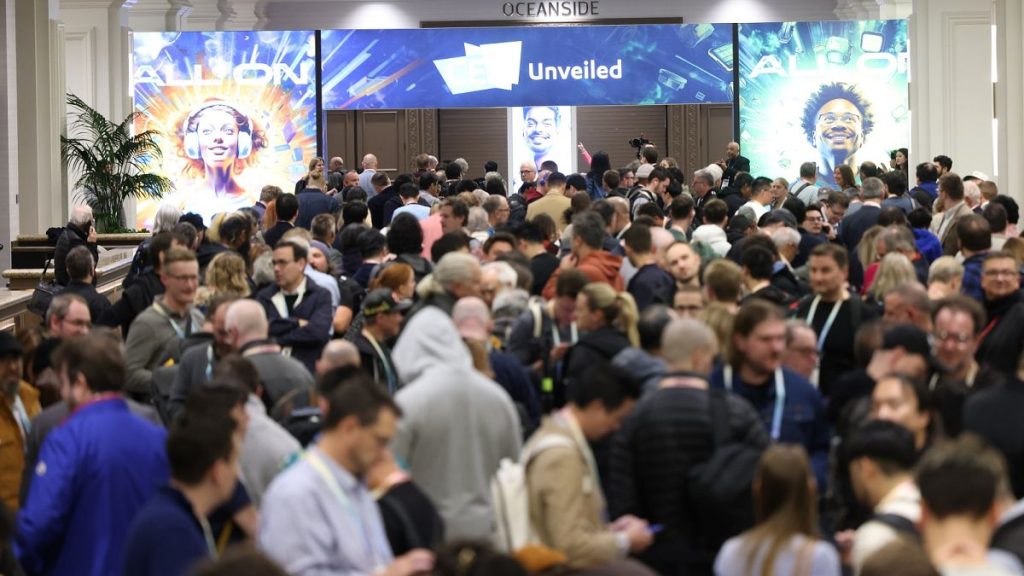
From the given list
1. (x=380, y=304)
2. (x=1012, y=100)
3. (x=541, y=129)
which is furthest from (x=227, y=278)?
(x=541, y=129)

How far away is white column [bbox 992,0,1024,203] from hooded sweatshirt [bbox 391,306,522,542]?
1587 centimetres

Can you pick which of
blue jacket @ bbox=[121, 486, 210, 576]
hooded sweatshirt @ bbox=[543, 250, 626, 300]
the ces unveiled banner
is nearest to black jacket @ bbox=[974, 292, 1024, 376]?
hooded sweatshirt @ bbox=[543, 250, 626, 300]

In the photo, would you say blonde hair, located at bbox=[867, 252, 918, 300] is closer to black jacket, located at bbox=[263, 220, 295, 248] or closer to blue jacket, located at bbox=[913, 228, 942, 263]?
blue jacket, located at bbox=[913, 228, 942, 263]

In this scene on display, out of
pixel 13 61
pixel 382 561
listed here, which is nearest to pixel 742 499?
pixel 382 561

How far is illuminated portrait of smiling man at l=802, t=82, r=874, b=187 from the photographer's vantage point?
74.9 ft

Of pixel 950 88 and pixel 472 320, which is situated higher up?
pixel 950 88

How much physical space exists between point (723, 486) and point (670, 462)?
0.76ft

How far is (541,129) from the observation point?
29969 mm

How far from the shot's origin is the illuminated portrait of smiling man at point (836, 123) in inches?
899

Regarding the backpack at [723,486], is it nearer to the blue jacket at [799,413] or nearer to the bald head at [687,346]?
the bald head at [687,346]

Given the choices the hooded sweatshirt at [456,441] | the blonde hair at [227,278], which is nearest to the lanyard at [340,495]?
the hooded sweatshirt at [456,441]

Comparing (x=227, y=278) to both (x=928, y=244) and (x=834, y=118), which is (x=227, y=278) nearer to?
(x=928, y=244)

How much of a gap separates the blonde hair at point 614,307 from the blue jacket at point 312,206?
829 cm

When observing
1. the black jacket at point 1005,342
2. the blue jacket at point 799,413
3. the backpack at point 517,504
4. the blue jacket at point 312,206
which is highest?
the blue jacket at point 312,206
